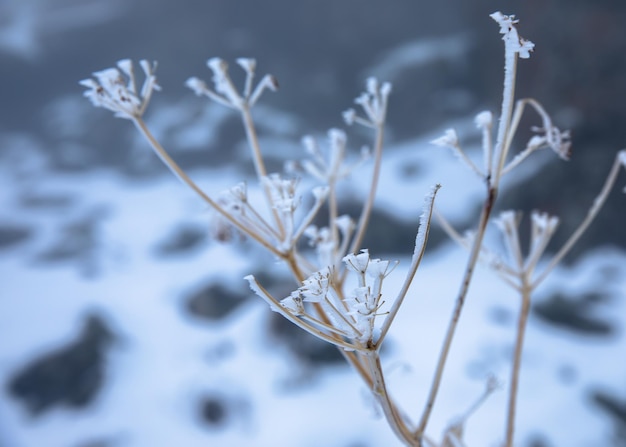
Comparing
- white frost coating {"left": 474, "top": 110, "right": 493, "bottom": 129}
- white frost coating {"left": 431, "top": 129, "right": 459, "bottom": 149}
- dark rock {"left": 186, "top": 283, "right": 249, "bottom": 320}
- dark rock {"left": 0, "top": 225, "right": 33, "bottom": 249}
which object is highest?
dark rock {"left": 0, "top": 225, "right": 33, "bottom": 249}

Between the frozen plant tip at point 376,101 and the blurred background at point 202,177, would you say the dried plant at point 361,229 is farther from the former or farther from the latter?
the blurred background at point 202,177

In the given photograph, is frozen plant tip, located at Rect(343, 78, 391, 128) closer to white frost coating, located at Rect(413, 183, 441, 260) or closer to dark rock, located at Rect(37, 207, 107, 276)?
white frost coating, located at Rect(413, 183, 441, 260)

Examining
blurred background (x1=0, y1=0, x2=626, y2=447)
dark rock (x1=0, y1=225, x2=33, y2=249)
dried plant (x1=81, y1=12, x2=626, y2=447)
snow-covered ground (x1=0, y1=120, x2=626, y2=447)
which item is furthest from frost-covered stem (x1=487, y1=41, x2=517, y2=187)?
dark rock (x1=0, y1=225, x2=33, y2=249)

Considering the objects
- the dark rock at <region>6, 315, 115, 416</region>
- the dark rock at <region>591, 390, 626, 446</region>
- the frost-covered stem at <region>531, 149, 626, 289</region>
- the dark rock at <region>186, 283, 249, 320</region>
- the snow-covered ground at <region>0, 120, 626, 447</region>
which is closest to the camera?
the frost-covered stem at <region>531, 149, 626, 289</region>

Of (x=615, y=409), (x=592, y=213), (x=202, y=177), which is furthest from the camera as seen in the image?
(x=202, y=177)

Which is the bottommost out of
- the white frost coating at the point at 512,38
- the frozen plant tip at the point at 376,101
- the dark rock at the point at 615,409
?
the white frost coating at the point at 512,38

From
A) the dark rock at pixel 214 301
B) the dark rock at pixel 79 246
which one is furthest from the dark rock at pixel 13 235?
the dark rock at pixel 214 301

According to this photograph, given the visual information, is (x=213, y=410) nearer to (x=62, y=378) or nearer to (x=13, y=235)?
(x=62, y=378)

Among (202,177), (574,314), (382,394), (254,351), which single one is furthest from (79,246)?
(382,394)
